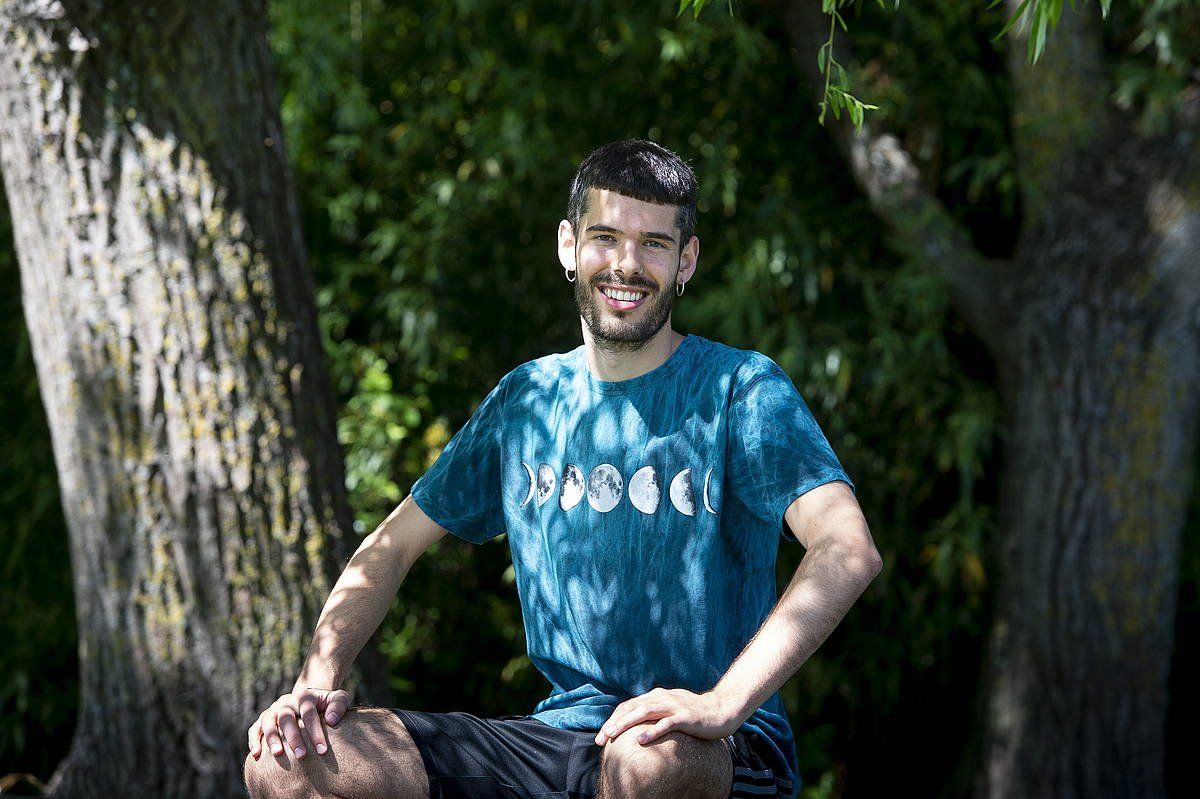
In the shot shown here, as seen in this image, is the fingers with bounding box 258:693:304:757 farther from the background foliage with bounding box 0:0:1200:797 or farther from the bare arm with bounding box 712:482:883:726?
the background foliage with bounding box 0:0:1200:797

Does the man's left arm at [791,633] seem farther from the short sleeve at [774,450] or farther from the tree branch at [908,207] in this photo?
the tree branch at [908,207]

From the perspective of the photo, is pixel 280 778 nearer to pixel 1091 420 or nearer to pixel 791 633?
pixel 791 633

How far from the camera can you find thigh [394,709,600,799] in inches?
82.0

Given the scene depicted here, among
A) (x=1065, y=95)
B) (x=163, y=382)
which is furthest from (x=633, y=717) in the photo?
(x=1065, y=95)

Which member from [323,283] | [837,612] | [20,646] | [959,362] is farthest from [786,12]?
[20,646]

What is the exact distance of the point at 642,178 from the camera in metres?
2.23

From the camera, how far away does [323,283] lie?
514 centimetres

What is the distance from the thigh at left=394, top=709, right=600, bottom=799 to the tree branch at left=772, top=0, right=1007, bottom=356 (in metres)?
2.59

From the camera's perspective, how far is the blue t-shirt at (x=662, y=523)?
7.00ft

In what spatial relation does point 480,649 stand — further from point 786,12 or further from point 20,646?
point 786,12

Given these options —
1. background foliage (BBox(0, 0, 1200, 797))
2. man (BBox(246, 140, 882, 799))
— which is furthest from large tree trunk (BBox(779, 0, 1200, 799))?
man (BBox(246, 140, 882, 799))

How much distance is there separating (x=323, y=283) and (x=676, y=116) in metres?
1.44

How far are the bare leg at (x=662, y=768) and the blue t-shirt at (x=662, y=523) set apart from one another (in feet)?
0.90

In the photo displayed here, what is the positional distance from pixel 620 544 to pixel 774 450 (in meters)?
0.29
